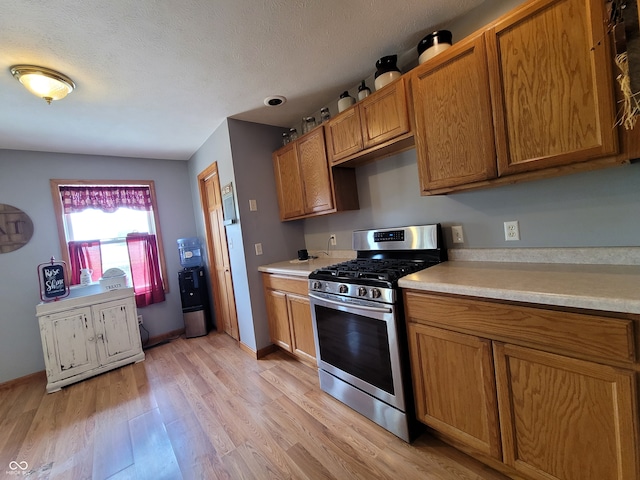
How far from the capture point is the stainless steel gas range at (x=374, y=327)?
4.96ft

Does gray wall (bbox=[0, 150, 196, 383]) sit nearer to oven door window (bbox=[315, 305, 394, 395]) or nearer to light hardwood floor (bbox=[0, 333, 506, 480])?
light hardwood floor (bbox=[0, 333, 506, 480])

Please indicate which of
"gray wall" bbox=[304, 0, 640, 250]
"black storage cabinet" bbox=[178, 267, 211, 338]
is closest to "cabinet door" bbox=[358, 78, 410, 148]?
"gray wall" bbox=[304, 0, 640, 250]

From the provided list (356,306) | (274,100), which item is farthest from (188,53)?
(356,306)

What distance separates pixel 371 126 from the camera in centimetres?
190

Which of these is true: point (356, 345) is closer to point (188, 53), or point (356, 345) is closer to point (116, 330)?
point (188, 53)

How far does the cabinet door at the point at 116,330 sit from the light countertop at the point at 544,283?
304 centimetres

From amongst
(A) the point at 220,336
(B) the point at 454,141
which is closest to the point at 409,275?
(B) the point at 454,141

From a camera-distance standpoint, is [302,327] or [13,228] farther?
[13,228]

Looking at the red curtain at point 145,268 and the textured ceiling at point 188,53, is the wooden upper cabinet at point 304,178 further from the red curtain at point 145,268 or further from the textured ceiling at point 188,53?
the red curtain at point 145,268

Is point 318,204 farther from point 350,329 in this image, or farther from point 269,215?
point 350,329

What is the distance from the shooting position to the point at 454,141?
1.49 meters

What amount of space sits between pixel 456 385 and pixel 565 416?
405 mm

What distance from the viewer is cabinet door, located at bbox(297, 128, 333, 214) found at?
234 cm

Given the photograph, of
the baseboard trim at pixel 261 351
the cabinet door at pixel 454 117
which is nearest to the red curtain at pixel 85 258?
the baseboard trim at pixel 261 351
